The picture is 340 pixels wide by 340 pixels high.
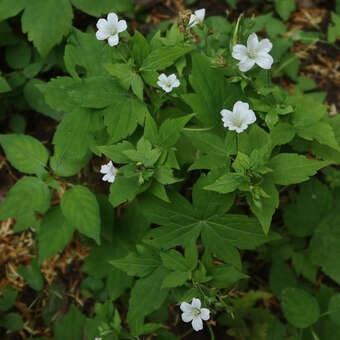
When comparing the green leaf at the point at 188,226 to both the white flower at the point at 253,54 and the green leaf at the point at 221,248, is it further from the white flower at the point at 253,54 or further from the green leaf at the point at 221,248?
the white flower at the point at 253,54

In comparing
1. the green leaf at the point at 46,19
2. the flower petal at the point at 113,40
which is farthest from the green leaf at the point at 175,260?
the green leaf at the point at 46,19

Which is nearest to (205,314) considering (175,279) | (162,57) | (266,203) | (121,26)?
(175,279)

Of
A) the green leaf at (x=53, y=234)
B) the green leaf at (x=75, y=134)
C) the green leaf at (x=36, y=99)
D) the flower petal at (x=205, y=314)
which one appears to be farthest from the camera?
the green leaf at (x=36, y=99)

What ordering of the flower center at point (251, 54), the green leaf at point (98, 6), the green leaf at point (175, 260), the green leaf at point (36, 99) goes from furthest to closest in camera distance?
the green leaf at point (36, 99) → the green leaf at point (98, 6) → the green leaf at point (175, 260) → the flower center at point (251, 54)

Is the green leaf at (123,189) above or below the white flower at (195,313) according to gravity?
above

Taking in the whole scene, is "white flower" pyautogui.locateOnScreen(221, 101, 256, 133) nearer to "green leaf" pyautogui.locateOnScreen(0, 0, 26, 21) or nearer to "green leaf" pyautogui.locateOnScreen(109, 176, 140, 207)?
"green leaf" pyautogui.locateOnScreen(109, 176, 140, 207)

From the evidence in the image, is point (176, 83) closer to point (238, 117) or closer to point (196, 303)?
point (238, 117)

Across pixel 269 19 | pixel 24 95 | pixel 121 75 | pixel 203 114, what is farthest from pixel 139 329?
pixel 269 19

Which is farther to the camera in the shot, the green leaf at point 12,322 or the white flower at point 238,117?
the green leaf at point 12,322
